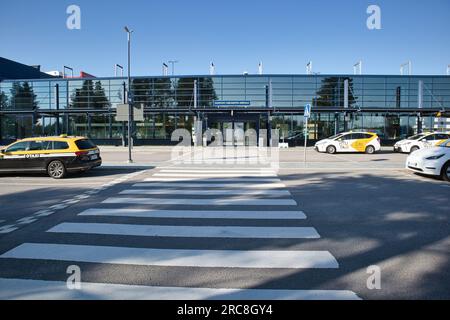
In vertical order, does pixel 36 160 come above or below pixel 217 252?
above

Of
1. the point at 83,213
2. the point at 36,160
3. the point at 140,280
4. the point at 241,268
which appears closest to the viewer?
the point at 140,280

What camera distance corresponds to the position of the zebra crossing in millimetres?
3295

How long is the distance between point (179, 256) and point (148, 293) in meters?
0.99

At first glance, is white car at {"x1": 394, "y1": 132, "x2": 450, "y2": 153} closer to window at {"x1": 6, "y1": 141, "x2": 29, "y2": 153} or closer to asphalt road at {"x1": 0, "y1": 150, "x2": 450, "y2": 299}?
asphalt road at {"x1": 0, "y1": 150, "x2": 450, "y2": 299}

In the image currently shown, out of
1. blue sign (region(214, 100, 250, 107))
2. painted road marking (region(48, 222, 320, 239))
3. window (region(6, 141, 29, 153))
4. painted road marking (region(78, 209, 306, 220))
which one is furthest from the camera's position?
blue sign (region(214, 100, 250, 107))

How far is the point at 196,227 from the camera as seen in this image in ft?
18.1

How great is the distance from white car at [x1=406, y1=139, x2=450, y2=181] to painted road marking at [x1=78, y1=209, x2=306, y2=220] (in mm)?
6688

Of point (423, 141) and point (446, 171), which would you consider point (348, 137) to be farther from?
point (446, 171)

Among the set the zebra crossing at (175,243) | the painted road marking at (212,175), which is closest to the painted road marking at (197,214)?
the zebra crossing at (175,243)

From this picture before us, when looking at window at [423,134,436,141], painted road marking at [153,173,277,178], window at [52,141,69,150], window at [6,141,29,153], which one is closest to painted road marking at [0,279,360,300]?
painted road marking at [153,173,277,178]

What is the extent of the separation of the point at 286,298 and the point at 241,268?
0.82m

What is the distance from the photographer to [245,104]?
32.8 m
